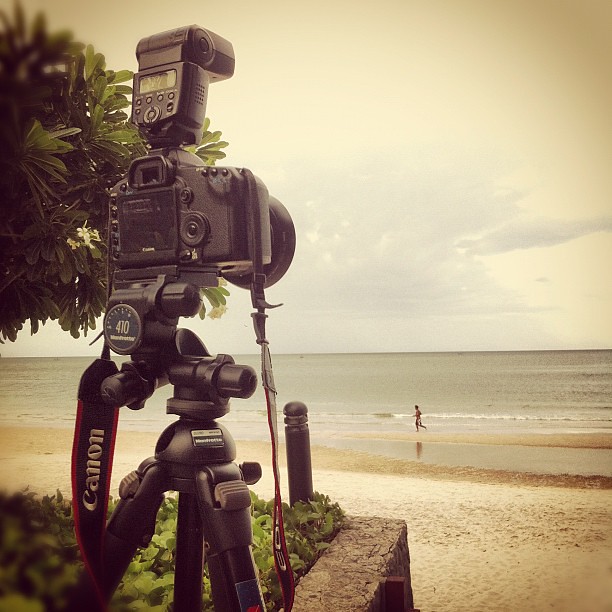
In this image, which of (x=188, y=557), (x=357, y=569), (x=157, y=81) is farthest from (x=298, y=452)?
(x=157, y=81)

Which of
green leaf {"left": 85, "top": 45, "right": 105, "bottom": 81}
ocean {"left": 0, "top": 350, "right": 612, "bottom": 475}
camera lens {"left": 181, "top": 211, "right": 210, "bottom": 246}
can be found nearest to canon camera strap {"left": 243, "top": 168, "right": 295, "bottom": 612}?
camera lens {"left": 181, "top": 211, "right": 210, "bottom": 246}

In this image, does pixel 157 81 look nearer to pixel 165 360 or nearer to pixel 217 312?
pixel 165 360

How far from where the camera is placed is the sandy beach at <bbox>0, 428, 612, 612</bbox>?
12.7ft

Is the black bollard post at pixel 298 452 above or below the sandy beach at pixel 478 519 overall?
above

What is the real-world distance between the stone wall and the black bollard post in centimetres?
35

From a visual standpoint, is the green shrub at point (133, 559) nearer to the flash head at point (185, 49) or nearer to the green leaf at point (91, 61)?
the flash head at point (185, 49)

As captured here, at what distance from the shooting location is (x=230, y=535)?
4.82 feet

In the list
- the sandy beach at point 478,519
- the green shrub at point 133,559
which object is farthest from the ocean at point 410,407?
the green shrub at point 133,559

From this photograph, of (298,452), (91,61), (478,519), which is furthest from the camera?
(478,519)

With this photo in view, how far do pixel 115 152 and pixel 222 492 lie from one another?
1.75 meters

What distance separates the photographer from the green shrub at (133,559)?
47 cm

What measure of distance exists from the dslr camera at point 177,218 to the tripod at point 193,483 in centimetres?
11

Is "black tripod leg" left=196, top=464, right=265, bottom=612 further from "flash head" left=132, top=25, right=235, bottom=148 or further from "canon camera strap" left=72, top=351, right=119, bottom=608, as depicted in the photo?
"flash head" left=132, top=25, right=235, bottom=148

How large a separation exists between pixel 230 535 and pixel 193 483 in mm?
182
